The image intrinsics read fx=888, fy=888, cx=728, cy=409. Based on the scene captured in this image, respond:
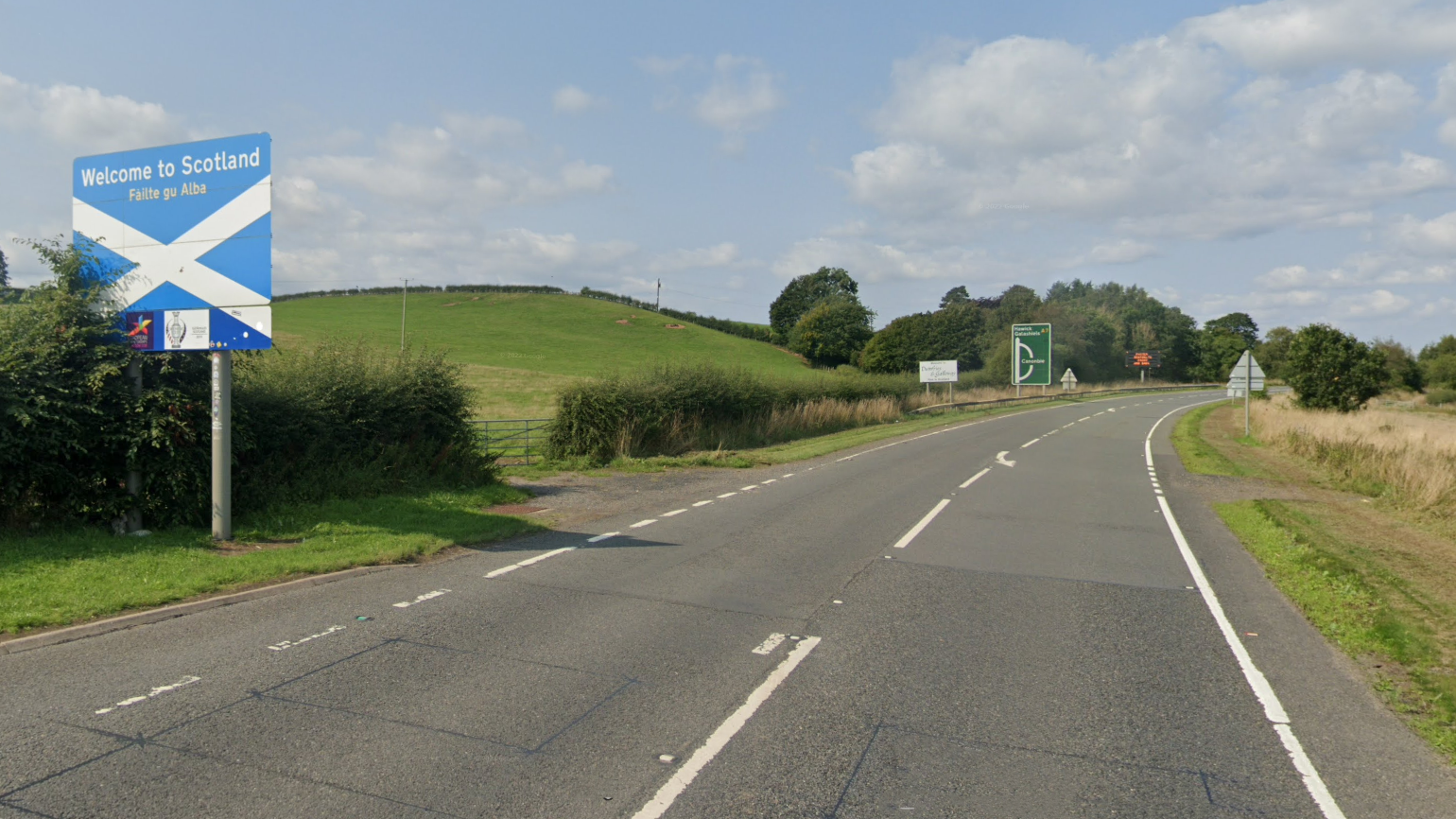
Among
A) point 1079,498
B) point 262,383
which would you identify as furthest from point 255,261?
point 1079,498

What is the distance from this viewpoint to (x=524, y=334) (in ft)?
274

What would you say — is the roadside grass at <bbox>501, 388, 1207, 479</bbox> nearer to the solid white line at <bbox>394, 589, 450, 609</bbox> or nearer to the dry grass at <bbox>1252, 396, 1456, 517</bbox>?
the solid white line at <bbox>394, 589, 450, 609</bbox>

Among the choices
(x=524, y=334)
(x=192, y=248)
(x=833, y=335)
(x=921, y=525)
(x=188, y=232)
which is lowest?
(x=921, y=525)

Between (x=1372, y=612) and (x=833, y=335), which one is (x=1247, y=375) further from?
(x=833, y=335)

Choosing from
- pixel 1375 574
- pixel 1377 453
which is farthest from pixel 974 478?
pixel 1375 574

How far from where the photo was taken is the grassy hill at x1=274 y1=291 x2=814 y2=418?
63.0 m

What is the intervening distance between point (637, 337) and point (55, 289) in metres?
79.9

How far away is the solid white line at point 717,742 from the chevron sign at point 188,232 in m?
7.04

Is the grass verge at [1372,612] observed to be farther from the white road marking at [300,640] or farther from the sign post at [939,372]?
the sign post at [939,372]

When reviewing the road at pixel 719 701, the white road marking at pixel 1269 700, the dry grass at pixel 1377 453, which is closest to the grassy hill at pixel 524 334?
the dry grass at pixel 1377 453

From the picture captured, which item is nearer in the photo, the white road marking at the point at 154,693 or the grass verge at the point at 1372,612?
the white road marking at the point at 154,693

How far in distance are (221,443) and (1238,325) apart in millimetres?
147407

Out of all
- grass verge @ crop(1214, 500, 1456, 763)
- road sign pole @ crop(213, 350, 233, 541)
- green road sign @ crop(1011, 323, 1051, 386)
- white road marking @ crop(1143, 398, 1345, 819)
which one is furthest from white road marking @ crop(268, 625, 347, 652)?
green road sign @ crop(1011, 323, 1051, 386)

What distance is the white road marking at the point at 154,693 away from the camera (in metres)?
5.05
